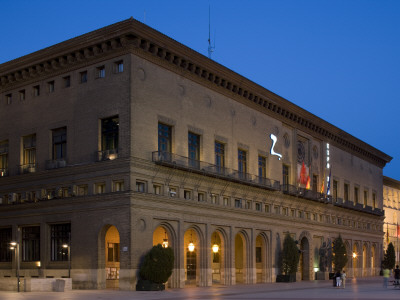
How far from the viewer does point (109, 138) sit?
45406 millimetres

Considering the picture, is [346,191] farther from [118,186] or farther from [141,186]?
[118,186]

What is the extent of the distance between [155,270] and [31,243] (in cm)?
1261

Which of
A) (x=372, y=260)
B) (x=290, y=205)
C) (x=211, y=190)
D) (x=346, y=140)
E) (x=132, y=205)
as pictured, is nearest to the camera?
(x=132, y=205)

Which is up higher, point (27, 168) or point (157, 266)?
point (27, 168)

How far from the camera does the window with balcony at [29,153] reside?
49.9m

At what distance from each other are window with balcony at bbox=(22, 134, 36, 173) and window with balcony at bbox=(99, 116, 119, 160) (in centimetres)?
776

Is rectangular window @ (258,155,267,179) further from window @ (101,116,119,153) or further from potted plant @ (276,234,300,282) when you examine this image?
window @ (101,116,119,153)

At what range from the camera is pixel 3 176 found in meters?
51.8

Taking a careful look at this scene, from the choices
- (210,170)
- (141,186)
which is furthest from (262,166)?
(141,186)

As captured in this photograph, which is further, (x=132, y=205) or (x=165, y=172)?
(x=165, y=172)

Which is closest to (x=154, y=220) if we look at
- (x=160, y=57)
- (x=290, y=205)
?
(x=160, y=57)

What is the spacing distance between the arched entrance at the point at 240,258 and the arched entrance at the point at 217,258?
2455mm

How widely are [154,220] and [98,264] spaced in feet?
16.4

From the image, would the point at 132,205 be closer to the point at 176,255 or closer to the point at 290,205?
the point at 176,255
